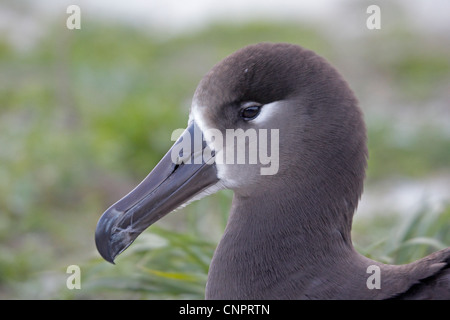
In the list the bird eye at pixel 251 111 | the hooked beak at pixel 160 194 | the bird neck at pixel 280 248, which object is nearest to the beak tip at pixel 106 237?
the hooked beak at pixel 160 194

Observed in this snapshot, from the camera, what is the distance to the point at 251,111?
2934mm

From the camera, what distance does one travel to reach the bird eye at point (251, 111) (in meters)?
2.93

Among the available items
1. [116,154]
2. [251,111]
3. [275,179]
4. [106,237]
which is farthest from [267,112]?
[116,154]

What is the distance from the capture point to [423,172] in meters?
6.16

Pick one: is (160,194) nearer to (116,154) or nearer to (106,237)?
(106,237)

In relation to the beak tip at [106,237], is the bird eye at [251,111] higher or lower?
higher

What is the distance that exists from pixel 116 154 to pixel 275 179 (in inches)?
119

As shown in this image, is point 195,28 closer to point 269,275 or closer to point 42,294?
point 42,294

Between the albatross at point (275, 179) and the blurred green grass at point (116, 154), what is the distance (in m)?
0.74

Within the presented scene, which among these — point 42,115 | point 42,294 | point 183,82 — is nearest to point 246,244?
point 42,294

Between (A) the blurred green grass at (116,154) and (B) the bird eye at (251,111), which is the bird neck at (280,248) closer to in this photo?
(B) the bird eye at (251,111)

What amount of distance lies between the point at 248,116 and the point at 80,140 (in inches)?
110

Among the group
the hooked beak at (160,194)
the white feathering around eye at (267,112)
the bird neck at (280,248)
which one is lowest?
the bird neck at (280,248)
